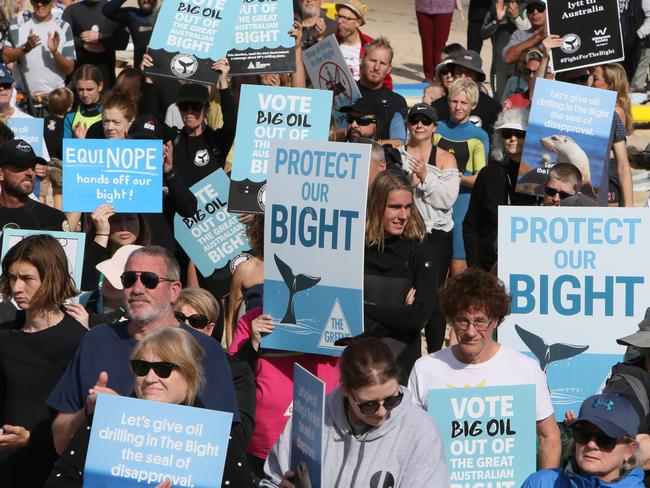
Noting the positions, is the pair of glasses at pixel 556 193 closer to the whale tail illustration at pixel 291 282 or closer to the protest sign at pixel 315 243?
the protest sign at pixel 315 243

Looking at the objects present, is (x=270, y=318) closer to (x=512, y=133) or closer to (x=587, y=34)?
(x=512, y=133)

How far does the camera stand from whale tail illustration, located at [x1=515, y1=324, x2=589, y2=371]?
6.62 metres

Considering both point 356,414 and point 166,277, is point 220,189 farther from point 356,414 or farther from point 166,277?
point 356,414

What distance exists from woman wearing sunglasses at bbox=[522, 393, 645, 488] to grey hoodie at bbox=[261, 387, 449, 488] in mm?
390

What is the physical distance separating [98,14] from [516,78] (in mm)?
4631

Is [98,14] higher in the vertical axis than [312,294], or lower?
higher

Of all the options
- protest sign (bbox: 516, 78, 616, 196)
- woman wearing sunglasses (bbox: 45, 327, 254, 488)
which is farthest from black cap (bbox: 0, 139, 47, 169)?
woman wearing sunglasses (bbox: 45, 327, 254, 488)

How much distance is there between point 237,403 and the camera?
5750mm

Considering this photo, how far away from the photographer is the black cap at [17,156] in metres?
8.17

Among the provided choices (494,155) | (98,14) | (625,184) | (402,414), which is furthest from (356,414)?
(98,14)

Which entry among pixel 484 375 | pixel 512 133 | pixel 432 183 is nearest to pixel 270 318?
pixel 484 375

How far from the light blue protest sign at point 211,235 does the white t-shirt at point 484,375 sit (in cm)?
311

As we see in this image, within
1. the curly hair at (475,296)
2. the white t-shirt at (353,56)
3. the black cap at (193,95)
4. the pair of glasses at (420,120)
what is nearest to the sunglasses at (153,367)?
the curly hair at (475,296)

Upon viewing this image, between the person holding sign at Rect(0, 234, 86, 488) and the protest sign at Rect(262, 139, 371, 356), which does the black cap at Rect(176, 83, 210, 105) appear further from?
the person holding sign at Rect(0, 234, 86, 488)
